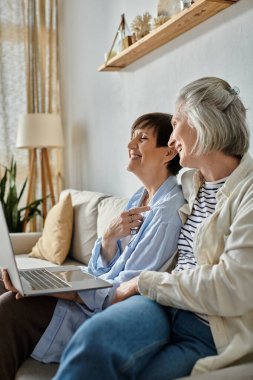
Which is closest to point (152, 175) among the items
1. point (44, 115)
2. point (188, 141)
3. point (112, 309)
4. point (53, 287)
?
point (188, 141)

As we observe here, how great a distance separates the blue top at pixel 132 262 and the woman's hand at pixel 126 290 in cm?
3

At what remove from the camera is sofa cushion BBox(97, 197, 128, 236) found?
8.58 feet

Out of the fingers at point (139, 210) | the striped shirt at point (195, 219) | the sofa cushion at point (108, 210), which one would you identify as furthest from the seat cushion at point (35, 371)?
the sofa cushion at point (108, 210)

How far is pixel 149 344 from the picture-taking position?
118 centimetres

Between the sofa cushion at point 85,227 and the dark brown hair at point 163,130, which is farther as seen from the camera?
the sofa cushion at point 85,227

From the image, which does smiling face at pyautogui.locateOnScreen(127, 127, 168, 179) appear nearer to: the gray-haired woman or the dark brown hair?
the dark brown hair

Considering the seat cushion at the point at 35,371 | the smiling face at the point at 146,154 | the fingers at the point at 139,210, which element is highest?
the smiling face at the point at 146,154

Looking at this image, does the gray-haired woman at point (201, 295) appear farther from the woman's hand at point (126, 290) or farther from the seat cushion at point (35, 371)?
the seat cushion at point (35, 371)

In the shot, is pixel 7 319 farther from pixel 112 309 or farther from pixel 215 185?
pixel 215 185

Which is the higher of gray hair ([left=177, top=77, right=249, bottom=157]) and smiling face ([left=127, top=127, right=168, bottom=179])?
gray hair ([left=177, top=77, right=249, bottom=157])

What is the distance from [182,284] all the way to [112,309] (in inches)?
7.7

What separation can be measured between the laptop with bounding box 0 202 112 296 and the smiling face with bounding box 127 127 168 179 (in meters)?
0.47

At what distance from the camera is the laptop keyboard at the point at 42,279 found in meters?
1.46

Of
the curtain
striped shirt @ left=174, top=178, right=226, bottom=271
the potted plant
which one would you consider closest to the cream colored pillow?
the potted plant
